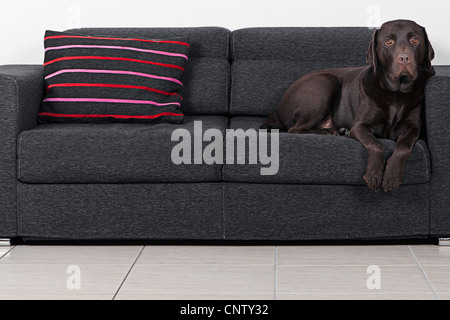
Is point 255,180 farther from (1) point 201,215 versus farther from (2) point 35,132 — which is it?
(2) point 35,132

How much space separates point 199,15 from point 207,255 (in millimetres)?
1564

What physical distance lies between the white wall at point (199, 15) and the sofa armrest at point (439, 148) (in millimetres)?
1042

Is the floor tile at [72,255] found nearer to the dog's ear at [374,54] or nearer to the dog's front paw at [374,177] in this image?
the dog's front paw at [374,177]

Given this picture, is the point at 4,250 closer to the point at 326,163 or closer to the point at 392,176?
the point at 326,163

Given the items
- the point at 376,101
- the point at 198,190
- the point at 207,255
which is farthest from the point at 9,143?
the point at 376,101

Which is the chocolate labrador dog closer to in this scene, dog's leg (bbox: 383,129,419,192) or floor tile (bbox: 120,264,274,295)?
dog's leg (bbox: 383,129,419,192)

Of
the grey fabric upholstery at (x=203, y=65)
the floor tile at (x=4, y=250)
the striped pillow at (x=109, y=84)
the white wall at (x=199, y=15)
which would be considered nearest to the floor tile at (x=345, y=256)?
the striped pillow at (x=109, y=84)

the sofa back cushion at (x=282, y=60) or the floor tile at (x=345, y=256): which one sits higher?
the sofa back cushion at (x=282, y=60)

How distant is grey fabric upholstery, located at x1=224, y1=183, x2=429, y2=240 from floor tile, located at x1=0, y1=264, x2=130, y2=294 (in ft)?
1.71

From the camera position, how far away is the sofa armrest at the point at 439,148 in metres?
2.60

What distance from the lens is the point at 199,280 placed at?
89.8 inches

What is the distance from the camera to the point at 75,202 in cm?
264

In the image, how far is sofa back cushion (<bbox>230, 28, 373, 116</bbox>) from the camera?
327 centimetres

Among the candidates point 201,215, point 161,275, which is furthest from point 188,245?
point 161,275
